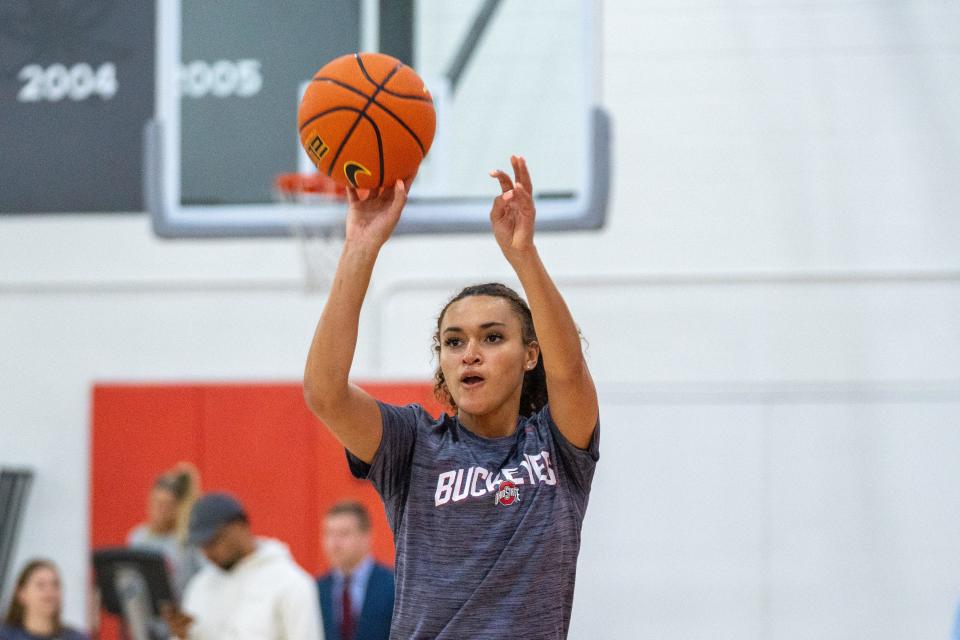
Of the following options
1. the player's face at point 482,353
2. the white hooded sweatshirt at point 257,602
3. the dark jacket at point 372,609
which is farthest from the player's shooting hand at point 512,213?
the dark jacket at point 372,609

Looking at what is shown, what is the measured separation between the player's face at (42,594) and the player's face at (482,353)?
12.4 feet

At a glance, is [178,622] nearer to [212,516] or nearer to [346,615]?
[212,516]

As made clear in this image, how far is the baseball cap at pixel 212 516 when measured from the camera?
437 cm

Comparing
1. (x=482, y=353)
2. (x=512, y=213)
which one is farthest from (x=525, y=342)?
(x=512, y=213)

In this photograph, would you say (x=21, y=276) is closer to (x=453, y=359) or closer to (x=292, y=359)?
(x=292, y=359)

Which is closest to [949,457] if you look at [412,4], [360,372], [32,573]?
[360,372]

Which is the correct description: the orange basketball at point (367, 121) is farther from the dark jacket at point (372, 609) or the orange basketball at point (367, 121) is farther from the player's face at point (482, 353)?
the dark jacket at point (372, 609)

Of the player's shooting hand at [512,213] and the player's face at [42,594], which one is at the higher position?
the player's shooting hand at [512,213]

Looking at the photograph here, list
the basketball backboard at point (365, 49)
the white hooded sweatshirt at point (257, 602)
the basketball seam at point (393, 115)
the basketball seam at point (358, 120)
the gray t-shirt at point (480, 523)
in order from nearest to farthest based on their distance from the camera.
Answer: the gray t-shirt at point (480, 523), the basketball seam at point (358, 120), the basketball seam at point (393, 115), the white hooded sweatshirt at point (257, 602), the basketball backboard at point (365, 49)

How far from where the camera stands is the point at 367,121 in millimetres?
2389

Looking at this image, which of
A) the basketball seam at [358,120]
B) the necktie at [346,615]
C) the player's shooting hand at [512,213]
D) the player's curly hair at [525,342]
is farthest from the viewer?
the necktie at [346,615]

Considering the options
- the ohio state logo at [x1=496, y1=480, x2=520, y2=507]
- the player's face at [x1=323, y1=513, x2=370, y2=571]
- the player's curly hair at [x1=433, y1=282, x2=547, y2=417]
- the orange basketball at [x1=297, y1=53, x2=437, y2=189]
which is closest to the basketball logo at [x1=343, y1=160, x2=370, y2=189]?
the orange basketball at [x1=297, y1=53, x2=437, y2=189]

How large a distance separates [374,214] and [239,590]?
2.57 meters

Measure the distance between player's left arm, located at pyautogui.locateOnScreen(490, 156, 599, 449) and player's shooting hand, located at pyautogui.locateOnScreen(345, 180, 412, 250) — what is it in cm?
18
